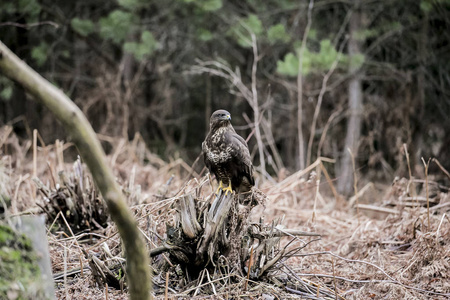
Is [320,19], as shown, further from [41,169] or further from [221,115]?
[221,115]

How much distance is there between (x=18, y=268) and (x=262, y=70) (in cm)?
806

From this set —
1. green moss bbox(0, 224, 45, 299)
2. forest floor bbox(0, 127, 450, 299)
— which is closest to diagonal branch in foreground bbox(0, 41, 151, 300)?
green moss bbox(0, 224, 45, 299)

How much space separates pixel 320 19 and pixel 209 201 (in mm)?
7620

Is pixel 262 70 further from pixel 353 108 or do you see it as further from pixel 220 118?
pixel 220 118

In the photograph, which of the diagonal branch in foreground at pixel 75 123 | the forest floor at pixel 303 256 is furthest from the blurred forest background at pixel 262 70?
the diagonal branch in foreground at pixel 75 123

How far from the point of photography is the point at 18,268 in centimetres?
167

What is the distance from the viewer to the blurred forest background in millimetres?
7480

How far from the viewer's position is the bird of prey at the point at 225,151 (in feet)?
9.96

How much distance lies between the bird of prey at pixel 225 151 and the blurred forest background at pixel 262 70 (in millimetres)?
3220

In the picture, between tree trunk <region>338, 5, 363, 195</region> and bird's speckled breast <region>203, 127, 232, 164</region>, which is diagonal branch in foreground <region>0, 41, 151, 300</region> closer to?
bird's speckled breast <region>203, 127, 232, 164</region>

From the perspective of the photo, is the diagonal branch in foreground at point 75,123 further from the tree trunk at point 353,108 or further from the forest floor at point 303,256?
the tree trunk at point 353,108

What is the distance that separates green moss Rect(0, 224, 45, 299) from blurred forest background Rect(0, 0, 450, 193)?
483cm

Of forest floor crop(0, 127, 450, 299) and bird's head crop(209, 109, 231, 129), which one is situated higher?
bird's head crop(209, 109, 231, 129)

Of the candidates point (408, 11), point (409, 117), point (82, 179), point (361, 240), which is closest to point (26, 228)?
point (82, 179)
